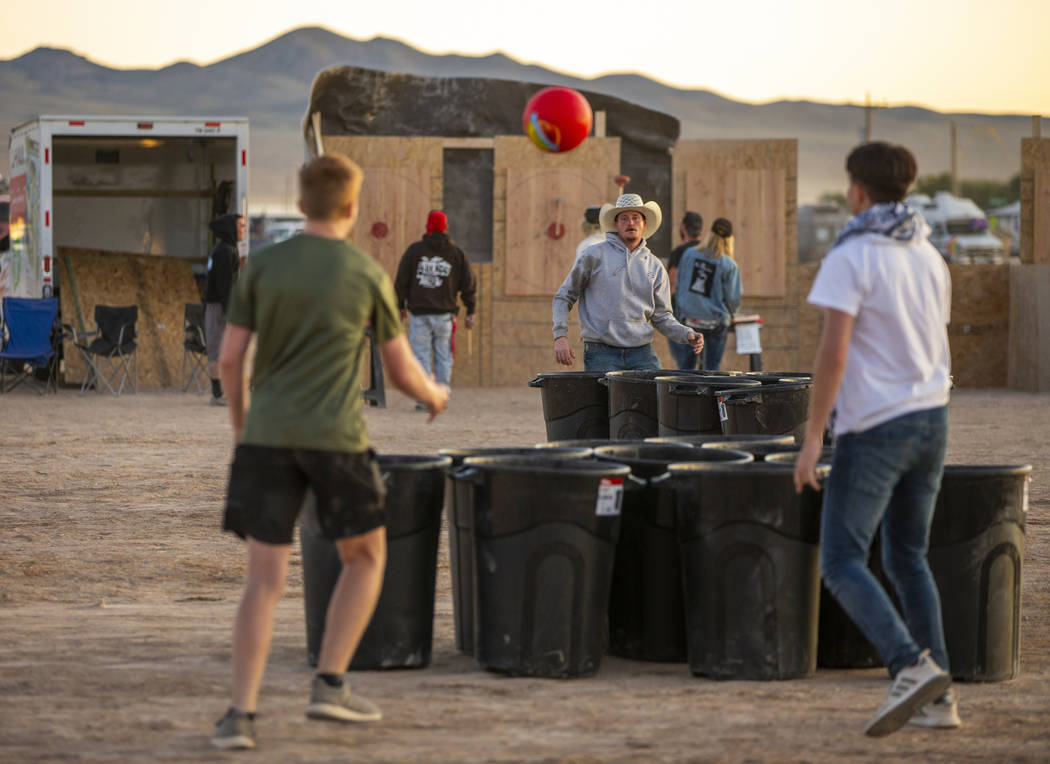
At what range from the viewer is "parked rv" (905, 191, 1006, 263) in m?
51.2

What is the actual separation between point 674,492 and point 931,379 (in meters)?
1.13

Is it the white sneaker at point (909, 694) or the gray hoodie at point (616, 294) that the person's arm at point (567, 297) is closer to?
the gray hoodie at point (616, 294)

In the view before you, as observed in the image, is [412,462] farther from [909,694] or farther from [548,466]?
[909,694]

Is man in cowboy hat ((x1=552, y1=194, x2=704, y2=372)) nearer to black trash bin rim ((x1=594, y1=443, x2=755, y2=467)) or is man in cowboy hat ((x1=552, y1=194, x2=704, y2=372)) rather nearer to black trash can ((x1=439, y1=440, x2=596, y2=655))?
black trash bin rim ((x1=594, y1=443, x2=755, y2=467))

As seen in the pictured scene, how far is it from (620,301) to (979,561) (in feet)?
12.1

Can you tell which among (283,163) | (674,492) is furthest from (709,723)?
(283,163)

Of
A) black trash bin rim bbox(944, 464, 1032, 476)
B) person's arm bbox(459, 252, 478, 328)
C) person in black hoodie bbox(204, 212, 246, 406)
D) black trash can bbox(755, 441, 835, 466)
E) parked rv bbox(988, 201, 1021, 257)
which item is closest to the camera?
black trash bin rim bbox(944, 464, 1032, 476)

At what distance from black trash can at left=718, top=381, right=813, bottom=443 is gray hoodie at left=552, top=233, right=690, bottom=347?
1074 mm

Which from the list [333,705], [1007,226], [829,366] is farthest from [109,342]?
[1007,226]

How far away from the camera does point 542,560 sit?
5266mm

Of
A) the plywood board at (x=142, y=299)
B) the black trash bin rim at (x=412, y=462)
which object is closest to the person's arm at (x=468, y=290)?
the plywood board at (x=142, y=299)

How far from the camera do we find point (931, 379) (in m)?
4.73

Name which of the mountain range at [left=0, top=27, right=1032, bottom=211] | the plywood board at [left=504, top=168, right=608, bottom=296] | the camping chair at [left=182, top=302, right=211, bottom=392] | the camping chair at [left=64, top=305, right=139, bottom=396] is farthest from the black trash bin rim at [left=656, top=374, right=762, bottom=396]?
the mountain range at [left=0, top=27, right=1032, bottom=211]

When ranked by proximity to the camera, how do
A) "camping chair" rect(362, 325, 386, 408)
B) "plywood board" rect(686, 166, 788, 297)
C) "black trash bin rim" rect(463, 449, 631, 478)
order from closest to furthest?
"black trash bin rim" rect(463, 449, 631, 478), "camping chair" rect(362, 325, 386, 408), "plywood board" rect(686, 166, 788, 297)
